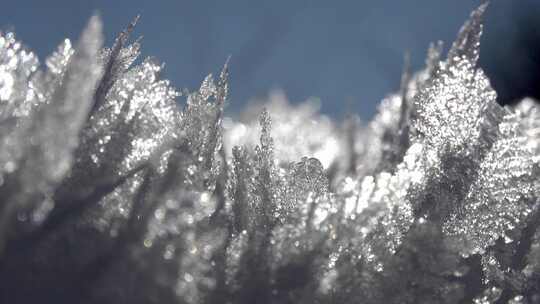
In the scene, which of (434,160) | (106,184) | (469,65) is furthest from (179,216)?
(469,65)

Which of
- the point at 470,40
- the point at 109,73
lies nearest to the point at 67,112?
the point at 109,73

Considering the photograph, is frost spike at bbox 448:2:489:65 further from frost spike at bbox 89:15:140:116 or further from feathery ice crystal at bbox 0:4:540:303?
frost spike at bbox 89:15:140:116

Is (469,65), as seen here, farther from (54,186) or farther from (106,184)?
(54,186)

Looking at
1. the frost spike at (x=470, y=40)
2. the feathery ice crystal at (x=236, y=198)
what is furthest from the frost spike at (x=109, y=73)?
the frost spike at (x=470, y=40)

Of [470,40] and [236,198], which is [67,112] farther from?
[470,40]

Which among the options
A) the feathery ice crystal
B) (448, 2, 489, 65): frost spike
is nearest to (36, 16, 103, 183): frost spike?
the feathery ice crystal

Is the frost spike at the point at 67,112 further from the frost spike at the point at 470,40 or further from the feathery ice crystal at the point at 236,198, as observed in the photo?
the frost spike at the point at 470,40
